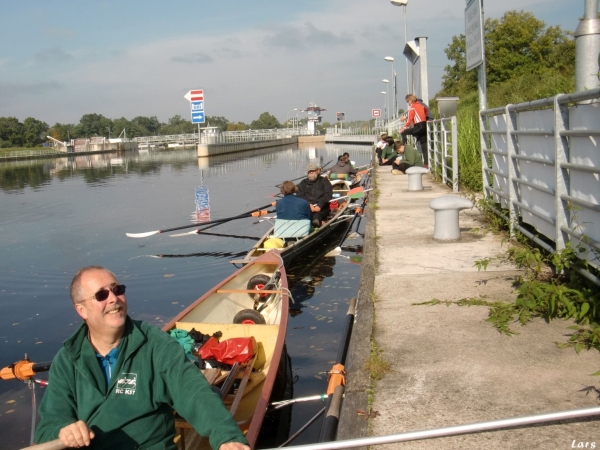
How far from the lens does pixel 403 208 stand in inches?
513

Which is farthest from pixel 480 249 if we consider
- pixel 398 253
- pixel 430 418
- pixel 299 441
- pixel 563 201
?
pixel 430 418

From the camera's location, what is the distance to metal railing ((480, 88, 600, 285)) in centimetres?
530

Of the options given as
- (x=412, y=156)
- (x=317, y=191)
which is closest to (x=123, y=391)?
(x=317, y=191)

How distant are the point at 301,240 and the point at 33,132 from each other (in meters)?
124

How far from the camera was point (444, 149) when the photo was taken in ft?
53.9

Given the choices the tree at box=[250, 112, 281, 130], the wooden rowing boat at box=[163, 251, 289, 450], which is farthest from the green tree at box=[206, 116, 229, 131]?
→ the wooden rowing boat at box=[163, 251, 289, 450]

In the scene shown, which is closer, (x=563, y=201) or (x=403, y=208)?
(x=563, y=201)

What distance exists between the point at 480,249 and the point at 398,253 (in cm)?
103

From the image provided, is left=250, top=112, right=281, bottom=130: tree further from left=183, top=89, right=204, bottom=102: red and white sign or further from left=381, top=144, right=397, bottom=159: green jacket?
left=381, top=144, right=397, bottom=159: green jacket

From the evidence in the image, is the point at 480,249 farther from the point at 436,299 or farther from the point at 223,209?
the point at 223,209

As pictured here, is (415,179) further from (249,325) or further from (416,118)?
(249,325)

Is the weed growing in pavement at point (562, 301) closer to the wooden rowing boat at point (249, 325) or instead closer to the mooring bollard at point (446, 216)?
the wooden rowing boat at point (249, 325)

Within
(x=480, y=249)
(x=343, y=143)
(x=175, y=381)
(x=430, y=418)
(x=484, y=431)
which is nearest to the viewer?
(x=175, y=381)

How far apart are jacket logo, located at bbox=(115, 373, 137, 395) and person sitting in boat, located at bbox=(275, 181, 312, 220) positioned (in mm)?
9608
